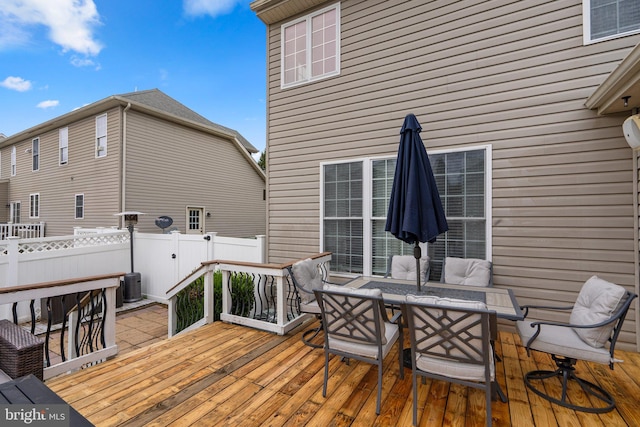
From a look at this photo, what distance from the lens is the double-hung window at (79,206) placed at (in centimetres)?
1061

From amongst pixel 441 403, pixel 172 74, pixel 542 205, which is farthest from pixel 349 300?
pixel 172 74

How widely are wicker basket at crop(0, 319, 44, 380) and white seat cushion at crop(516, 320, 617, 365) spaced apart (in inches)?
151

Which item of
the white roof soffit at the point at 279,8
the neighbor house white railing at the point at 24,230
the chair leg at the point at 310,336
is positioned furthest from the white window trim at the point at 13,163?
the chair leg at the point at 310,336

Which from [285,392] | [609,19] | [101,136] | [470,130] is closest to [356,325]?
[285,392]

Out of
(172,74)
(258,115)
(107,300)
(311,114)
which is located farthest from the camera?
(258,115)

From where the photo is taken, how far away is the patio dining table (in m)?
2.45

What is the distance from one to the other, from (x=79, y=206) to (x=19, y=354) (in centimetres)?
1120

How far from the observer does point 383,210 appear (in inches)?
175

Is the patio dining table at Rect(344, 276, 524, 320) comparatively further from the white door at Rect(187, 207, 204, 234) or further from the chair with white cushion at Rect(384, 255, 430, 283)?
the white door at Rect(187, 207, 204, 234)

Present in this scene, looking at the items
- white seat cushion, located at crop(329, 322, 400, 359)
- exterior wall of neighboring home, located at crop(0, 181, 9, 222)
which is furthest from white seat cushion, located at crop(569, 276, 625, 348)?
exterior wall of neighboring home, located at crop(0, 181, 9, 222)

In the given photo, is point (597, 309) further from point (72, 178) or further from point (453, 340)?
point (72, 178)

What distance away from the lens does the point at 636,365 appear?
9.29 feet

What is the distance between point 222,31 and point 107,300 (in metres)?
16.0

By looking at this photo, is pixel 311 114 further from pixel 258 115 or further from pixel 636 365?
pixel 258 115
